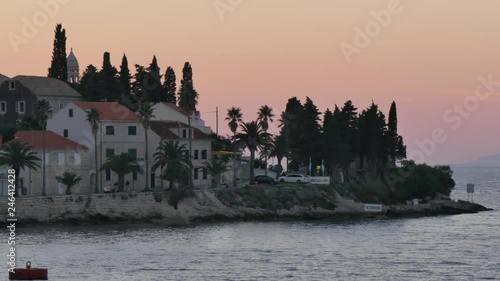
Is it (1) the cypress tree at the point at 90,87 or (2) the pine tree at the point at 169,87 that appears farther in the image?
(2) the pine tree at the point at 169,87

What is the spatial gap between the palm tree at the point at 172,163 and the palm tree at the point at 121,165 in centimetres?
233

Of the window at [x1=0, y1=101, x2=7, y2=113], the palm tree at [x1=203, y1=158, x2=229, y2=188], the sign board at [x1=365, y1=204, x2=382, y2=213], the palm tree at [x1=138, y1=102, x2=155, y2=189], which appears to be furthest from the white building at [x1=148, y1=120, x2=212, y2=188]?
the window at [x1=0, y1=101, x2=7, y2=113]

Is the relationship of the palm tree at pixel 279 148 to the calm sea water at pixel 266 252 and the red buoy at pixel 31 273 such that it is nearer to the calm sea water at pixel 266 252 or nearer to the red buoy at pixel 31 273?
the calm sea water at pixel 266 252

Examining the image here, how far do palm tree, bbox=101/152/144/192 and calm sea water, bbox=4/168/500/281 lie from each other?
12.4 meters

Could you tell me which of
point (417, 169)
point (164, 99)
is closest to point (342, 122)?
point (417, 169)

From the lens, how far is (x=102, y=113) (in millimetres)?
126875

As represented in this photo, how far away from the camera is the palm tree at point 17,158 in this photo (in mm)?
108062

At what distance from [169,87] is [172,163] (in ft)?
196

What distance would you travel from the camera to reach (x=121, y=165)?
11956 cm

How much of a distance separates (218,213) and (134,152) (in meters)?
14.1

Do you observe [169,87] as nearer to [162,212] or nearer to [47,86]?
[47,86]

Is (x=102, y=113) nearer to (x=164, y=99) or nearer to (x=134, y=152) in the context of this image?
(x=134, y=152)

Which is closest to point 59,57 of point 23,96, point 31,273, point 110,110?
point 23,96

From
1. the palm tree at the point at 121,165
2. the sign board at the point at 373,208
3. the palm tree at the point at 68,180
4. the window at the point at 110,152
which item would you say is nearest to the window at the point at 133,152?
the window at the point at 110,152
